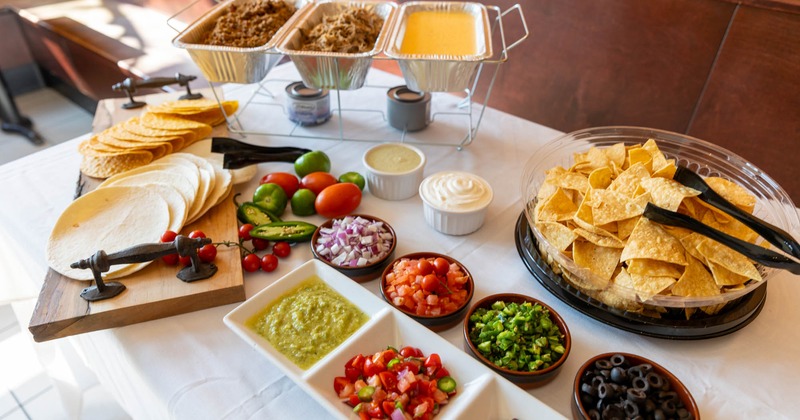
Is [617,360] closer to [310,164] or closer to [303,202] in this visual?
[303,202]

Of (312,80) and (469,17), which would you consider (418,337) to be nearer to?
(312,80)

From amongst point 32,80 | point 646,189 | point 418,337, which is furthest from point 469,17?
point 32,80

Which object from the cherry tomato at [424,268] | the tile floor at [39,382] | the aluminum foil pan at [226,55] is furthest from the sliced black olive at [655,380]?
the tile floor at [39,382]

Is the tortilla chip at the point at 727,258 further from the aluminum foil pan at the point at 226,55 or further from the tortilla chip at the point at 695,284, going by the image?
the aluminum foil pan at the point at 226,55

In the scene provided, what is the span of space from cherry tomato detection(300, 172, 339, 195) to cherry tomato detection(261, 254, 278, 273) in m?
0.32

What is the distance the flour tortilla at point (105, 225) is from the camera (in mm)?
1304

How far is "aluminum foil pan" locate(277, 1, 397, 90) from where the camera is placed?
168 cm

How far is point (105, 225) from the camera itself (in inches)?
55.2

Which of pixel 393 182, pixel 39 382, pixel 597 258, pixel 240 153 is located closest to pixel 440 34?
pixel 393 182

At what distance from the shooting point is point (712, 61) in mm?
2645

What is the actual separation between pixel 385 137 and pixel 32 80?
4.99 metres

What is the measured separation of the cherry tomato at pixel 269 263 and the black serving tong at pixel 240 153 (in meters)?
0.39

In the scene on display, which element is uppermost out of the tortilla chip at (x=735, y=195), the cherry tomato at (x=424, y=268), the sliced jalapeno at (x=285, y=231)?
the tortilla chip at (x=735, y=195)

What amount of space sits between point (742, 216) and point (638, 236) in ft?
0.77
